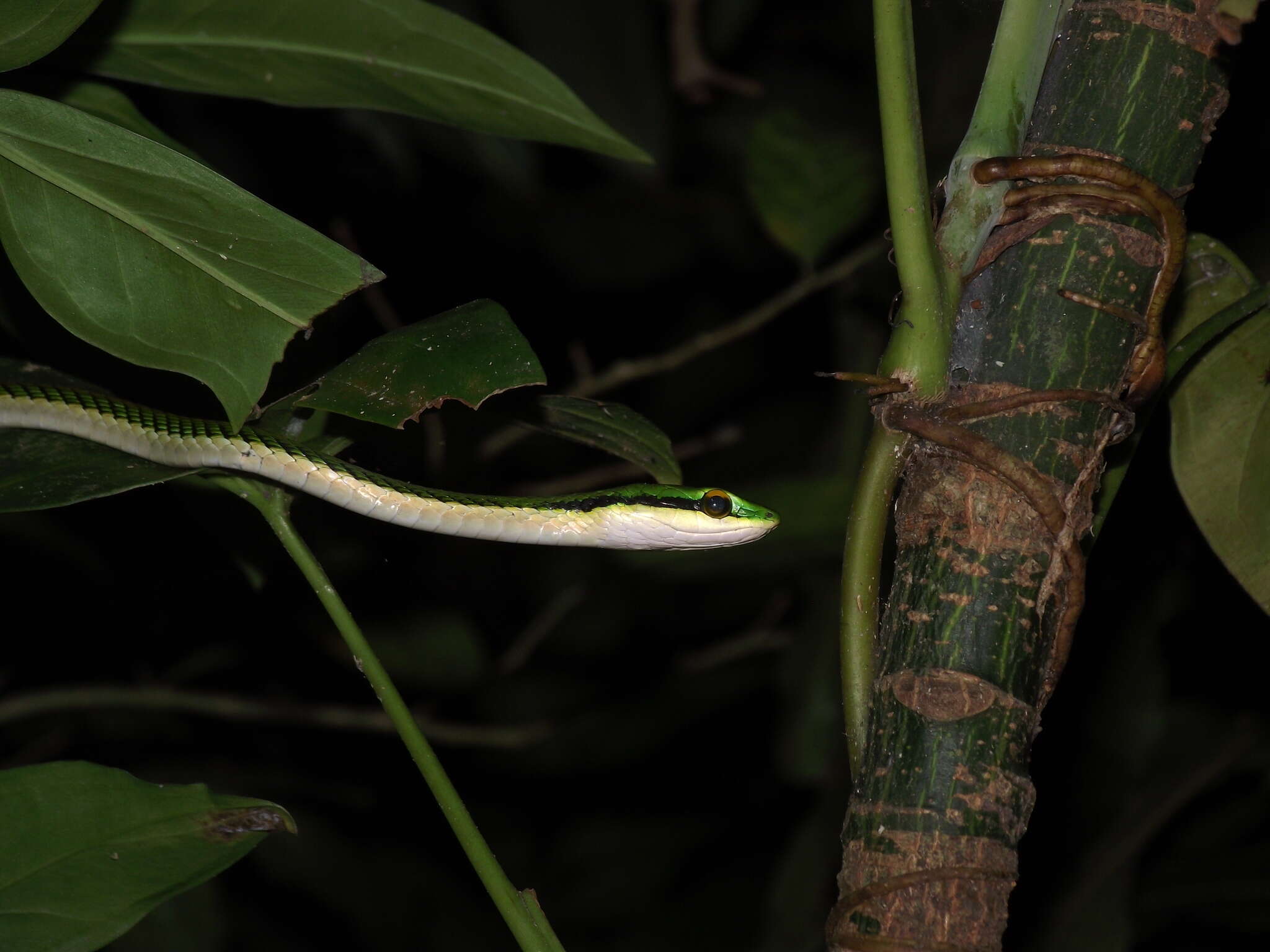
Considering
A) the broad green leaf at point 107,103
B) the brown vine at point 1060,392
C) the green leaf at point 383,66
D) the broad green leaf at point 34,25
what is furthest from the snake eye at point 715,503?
the broad green leaf at point 34,25

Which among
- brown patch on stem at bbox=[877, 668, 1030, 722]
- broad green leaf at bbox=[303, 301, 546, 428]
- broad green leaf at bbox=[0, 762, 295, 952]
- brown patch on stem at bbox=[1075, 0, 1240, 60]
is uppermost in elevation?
brown patch on stem at bbox=[1075, 0, 1240, 60]

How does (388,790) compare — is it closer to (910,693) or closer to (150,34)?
(150,34)

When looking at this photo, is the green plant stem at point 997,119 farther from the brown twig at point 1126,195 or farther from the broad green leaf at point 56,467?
the broad green leaf at point 56,467

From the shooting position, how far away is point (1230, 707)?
153 inches

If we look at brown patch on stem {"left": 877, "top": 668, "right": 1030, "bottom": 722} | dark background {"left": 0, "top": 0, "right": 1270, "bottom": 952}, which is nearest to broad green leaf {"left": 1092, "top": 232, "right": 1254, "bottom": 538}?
dark background {"left": 0, "top": 0, "right": 1270, "bottom": 952}

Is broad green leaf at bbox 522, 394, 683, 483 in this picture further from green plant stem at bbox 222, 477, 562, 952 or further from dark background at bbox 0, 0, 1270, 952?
green plant stem at bbox 222, 477, 562, 952

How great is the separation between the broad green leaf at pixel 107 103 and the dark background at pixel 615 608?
32 cm

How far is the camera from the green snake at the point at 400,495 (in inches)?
56.4

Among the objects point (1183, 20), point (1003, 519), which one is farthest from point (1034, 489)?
point (1183, 20)

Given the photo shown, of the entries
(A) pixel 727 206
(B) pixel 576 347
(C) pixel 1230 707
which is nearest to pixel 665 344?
(A) pixel 727 206

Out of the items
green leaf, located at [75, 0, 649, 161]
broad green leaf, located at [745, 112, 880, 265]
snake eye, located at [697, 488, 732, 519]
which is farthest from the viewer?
broad green leaf, located at [745, 112, 880, 265]

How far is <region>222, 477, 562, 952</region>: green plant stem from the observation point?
1.12m

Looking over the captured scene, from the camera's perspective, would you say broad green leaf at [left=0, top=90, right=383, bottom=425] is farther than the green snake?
No

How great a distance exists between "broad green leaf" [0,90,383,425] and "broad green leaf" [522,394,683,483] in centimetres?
35
